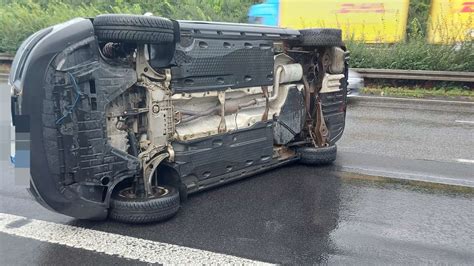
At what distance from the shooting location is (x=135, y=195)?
372 cm

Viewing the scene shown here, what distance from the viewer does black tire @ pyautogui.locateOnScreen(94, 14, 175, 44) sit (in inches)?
129

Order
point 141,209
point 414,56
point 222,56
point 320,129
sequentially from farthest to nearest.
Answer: point 414,56 < point 320,129 < point 222,56 < point 141,209

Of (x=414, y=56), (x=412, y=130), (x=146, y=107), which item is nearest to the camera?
(x=146, y=107)

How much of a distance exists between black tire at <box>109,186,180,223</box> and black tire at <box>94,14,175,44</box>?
4.12 feet

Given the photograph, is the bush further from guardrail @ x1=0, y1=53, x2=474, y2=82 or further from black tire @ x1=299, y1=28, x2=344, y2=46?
black tire @ x1=299, y1=28, x2=344, y2=46

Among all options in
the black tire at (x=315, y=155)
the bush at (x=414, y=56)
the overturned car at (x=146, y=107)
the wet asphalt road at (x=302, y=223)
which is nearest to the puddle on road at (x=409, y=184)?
the wet asphalt road at (x=302, y=223)

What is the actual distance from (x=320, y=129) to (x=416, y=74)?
971cm

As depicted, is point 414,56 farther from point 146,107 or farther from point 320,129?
point 146,107

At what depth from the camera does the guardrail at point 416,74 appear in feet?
43.5

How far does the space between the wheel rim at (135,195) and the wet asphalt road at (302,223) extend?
239 millimetres

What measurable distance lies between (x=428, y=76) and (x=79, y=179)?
12.7m

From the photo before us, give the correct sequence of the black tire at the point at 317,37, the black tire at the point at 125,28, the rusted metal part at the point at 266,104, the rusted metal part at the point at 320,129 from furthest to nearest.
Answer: the rusted metal part at the point at 320,129, the black tire at the point at 317,37, the rusted metal part at the point at 266,104, the black tire at the point at 125,28

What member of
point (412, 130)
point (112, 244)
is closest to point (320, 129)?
point (112, 244)

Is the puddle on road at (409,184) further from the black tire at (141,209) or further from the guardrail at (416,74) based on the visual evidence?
the guardrail at (416,74)
